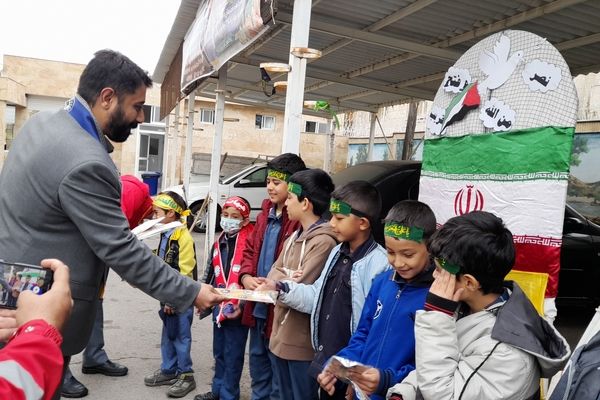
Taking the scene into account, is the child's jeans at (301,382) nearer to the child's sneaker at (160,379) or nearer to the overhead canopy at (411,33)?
the child's sneaker at (160,379)

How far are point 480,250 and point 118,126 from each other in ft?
5.50

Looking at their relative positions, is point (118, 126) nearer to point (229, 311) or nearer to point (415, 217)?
point (415, 217)

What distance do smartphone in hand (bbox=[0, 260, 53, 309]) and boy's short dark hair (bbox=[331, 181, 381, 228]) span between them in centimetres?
164

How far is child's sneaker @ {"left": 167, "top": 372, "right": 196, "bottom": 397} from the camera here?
3.87 m

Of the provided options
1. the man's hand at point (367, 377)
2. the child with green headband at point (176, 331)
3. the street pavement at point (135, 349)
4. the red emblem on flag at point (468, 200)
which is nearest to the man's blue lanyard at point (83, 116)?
the man's hand at point (367, 377)

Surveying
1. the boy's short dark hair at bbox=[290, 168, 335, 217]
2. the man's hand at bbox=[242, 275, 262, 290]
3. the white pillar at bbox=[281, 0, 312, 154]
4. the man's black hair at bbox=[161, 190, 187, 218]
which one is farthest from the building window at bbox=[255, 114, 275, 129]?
the man's hand at bbox=[242, 275, 262, 290]

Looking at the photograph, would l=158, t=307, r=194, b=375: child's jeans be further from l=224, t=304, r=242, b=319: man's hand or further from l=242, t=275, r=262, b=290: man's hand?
l=242, t=275, r=262, b=290: man's hand

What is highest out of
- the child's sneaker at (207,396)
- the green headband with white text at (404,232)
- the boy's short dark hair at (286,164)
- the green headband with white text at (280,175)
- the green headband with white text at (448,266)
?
the boy's short dark hair at (286,164)

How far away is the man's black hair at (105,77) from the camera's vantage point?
224 centimetres

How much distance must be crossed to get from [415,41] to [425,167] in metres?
3.21

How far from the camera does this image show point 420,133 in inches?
750

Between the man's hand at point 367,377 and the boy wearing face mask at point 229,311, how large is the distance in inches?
66.6

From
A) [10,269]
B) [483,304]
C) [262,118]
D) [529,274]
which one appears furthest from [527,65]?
[262,118]

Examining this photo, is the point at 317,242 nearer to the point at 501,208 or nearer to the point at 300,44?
the point at 501,208
